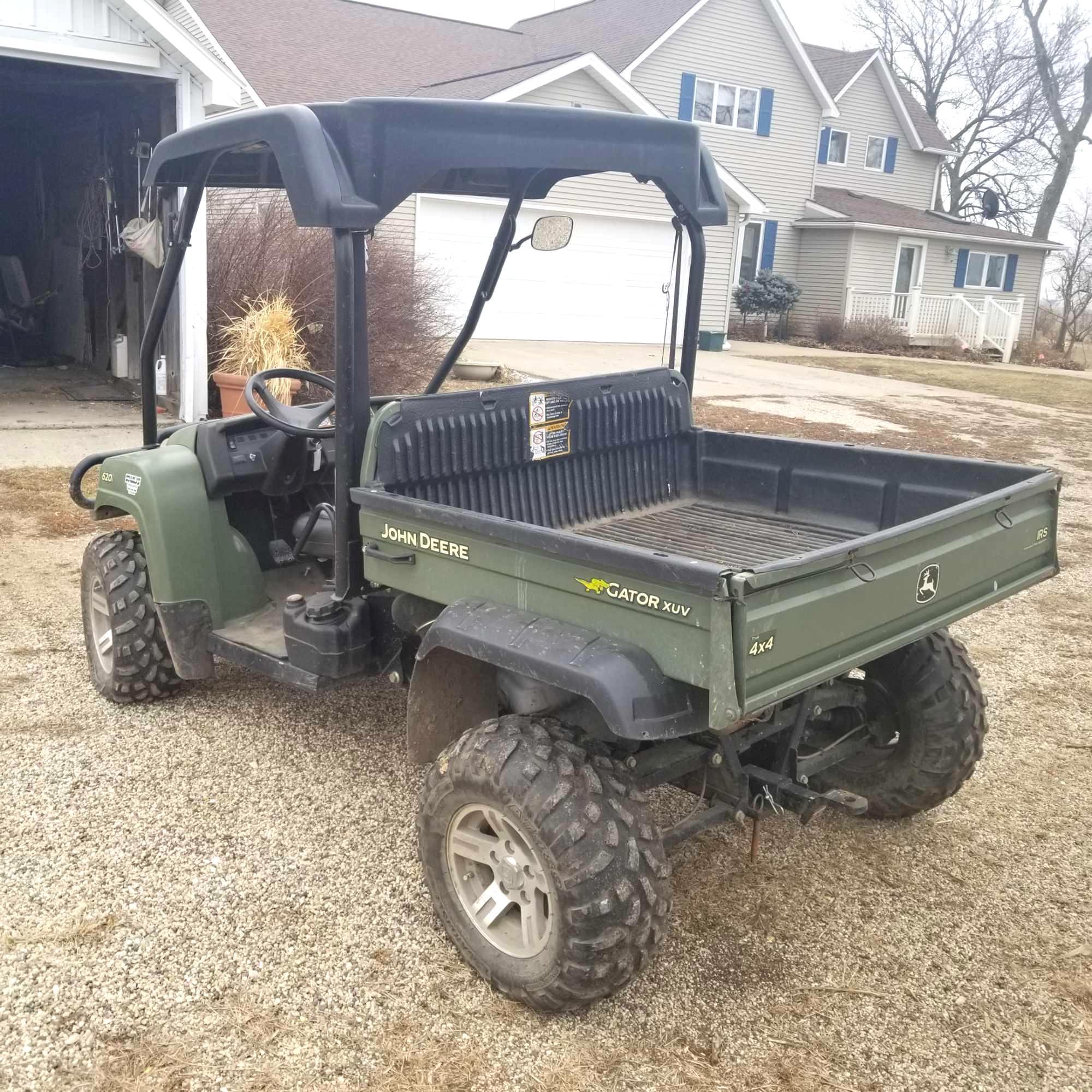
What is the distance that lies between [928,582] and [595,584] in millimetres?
905

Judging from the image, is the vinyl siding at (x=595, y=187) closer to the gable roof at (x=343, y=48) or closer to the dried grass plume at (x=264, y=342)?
the gable roof at (x=343, y=48)

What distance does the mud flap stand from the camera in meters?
3.00

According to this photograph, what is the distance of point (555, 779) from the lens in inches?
100

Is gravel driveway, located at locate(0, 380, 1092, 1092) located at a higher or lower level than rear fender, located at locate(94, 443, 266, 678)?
lower

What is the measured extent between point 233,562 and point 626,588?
1915 mm

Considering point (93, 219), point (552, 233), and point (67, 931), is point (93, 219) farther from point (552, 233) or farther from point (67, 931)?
point (67, 931)

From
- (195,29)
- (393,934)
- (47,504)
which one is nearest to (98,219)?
(195,29)

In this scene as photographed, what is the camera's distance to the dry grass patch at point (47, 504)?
6699 mm

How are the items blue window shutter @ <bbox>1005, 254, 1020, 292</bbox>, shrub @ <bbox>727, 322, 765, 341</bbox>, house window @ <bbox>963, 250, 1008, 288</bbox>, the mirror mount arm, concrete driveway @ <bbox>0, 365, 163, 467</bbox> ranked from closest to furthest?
the mirror mount arm, concrete driveway @ <bbox>0, 365, 163, 467</bbox>, shrub @ <bbox>727, 322, 765, 341</bbox>, house window @ <bbox>963, 250, 1008, 288</bbox>, blue window shutter @ <bbox>1005, 254, 1020, 292</bbox>

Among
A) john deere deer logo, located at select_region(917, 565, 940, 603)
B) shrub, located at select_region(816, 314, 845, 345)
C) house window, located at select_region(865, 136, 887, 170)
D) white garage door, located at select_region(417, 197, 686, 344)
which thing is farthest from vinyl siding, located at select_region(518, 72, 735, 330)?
john deere deer logo, located at select_region(917, 565, 940, 603)

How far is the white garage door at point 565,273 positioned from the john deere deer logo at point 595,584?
15.5 meters

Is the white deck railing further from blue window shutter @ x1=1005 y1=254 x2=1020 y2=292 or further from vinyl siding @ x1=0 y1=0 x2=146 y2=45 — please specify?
vinyl siding @ x1=0 y1=0 x2=146 y2=45

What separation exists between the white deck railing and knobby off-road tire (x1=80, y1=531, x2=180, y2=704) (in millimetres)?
23639

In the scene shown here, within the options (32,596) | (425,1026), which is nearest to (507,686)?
(425,1026)
